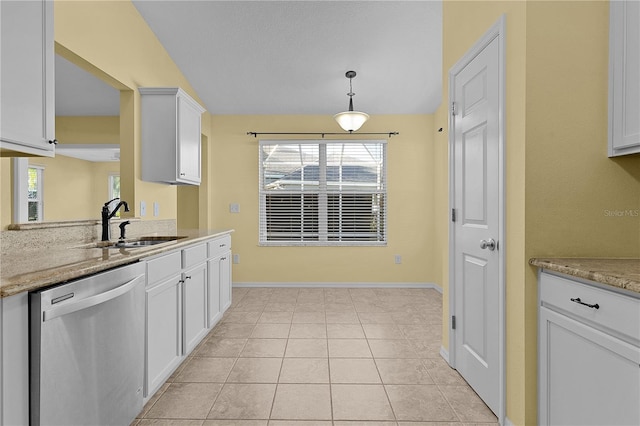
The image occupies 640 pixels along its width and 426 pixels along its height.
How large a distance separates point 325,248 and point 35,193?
507cm

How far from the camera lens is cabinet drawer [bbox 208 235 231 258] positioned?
2.95m

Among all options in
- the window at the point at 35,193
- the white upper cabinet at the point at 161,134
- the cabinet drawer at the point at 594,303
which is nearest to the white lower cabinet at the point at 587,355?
the cabinet drawer at the point at 594,303

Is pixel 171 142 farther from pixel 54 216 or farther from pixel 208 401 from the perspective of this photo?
pixel 54 216

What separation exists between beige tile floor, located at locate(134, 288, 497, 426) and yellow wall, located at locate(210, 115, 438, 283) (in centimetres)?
119

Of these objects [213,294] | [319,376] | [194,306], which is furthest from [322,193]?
[319,376]

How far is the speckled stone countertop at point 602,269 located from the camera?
3.57 feet

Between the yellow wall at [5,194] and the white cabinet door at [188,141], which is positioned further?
the white cabinet door at [188,141]

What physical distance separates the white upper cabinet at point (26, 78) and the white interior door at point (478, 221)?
7.36ft

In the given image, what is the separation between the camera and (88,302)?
1.28 meters

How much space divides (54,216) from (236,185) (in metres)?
3.88

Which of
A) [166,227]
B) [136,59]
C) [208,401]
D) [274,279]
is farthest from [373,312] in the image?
[136,59]

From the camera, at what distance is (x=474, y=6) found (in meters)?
2.04

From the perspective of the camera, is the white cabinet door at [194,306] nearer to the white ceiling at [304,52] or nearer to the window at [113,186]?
the white ceiling at [304,52]

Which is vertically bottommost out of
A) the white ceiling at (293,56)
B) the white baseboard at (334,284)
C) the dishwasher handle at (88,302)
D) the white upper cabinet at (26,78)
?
the white baseboard at (334,284)
